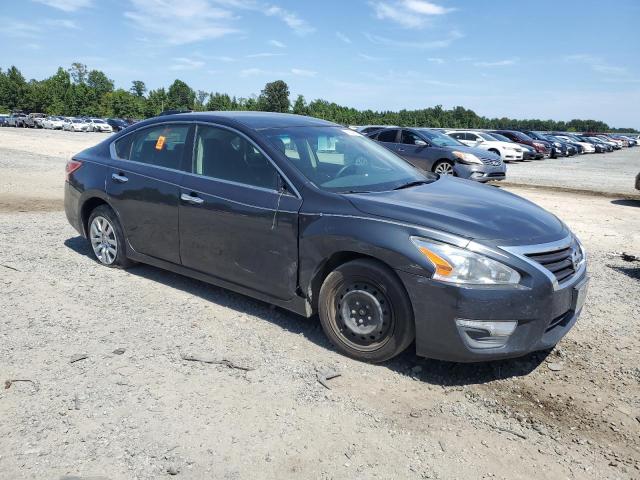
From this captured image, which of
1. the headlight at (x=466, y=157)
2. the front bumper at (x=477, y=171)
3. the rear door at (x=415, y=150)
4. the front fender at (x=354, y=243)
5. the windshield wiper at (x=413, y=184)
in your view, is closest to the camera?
the front fender at (x=354, y=243)

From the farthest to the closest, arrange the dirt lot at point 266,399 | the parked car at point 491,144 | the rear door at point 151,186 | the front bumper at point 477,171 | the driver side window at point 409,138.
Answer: the parked car at point 491,144, the driver side window at point 409,138, the front bumper at point 477,171, the rear door at point 151,186, the dirt lot at point 266,399

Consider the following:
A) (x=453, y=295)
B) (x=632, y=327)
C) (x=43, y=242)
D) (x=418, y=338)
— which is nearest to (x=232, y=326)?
(x=418, y=338)

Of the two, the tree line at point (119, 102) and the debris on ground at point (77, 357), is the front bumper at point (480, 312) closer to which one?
the debris on ground at point (77, 357)

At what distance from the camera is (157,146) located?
517 centimetres

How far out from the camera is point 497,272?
129 inches

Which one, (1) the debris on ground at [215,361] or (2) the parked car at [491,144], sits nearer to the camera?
(1) the debris on ground at [215,361]

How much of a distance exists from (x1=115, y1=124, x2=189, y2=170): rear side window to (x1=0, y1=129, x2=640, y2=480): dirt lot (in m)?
1.24

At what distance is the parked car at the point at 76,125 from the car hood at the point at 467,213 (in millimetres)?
56914

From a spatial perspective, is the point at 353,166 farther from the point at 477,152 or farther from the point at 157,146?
the point at 477,152

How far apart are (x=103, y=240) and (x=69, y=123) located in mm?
56907

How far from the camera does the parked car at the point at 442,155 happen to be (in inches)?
559

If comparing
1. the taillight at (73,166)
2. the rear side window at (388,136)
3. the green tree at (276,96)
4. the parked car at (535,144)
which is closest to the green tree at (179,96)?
the green tree at (276,96)

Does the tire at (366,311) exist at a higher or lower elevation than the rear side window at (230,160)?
lower

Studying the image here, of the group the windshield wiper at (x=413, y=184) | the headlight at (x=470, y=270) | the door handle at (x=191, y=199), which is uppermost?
the windshield wiper at (x=413, y=184)
